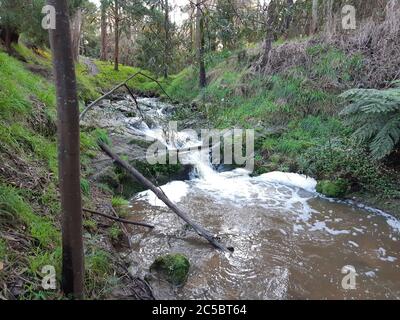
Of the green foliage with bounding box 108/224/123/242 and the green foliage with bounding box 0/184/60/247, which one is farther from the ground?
the green foliage with bounding box 0/184/60/247

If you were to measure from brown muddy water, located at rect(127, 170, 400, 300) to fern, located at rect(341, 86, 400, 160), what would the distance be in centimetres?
120

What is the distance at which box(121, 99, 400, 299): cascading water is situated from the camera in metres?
3.91

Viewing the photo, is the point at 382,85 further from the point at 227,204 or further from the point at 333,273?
the point at 333,273

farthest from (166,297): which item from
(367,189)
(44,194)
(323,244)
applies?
(367,189)

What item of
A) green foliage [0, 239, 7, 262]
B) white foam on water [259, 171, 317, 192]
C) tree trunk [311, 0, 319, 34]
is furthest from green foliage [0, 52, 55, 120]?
tree trunk [311, 0, 319, 34]

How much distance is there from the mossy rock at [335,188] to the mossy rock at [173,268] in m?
3.86

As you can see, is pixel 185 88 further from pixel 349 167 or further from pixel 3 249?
pixel 3 249

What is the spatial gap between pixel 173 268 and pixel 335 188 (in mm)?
4123

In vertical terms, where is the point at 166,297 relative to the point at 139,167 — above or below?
below

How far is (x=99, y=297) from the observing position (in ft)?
9.63

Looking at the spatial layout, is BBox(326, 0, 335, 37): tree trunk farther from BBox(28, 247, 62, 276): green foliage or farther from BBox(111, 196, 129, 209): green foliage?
BBox(28, 247, 62, 276): green foliage

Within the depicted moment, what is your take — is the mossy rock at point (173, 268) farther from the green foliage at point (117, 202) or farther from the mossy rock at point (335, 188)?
the mossy rock at point (335, 188)

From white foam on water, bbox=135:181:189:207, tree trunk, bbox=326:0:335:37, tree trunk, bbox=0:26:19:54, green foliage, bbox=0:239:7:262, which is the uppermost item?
tree trunk, bbox=326:0:335:37

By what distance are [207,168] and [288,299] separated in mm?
4848
